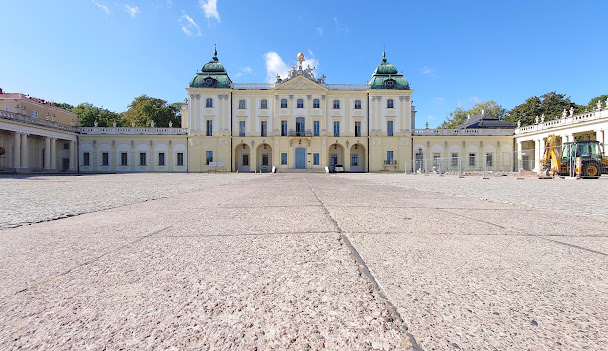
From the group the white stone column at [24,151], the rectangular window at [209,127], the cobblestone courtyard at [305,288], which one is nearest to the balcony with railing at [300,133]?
the rectangular window at [209,127]

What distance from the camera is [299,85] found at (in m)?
43.1

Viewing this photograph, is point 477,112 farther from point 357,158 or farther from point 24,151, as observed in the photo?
point 24,151

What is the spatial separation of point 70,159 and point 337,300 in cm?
4925

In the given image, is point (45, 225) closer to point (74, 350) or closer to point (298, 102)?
point (74, 350)

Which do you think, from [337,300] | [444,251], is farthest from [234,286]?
[444,251]

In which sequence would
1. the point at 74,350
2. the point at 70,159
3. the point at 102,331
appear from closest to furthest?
1. the point at 74,350
2. the point at 102,331
3. the point at 70,159

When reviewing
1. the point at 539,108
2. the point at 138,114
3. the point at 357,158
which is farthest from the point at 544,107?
the point at 138,114

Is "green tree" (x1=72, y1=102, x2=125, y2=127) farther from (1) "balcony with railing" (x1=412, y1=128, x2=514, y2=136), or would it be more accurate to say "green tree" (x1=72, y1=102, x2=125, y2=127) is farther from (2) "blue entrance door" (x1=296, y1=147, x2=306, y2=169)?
(1) "balcony with railing" (x1=412, y1=128, x2=514, y2=136)

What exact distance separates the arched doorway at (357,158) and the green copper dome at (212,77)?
20.6 meters

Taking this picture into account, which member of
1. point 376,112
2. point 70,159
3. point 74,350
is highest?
point 376,112

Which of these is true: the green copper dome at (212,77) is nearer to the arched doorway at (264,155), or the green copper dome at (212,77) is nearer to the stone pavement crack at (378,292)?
the arched doorway at (264,155)

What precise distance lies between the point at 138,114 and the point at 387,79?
41.6 metres

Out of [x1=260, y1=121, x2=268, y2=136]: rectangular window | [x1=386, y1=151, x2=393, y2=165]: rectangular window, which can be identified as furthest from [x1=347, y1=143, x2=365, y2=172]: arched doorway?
[x1=260, y1=121, x2=268, y2=136]: rectangular window

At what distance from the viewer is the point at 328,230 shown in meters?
3.12
